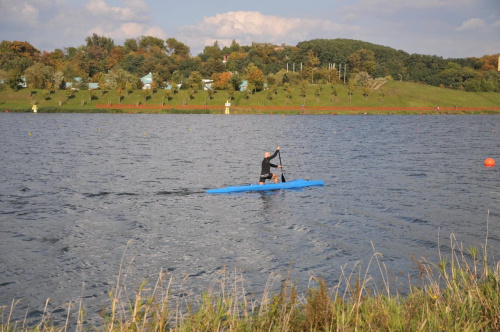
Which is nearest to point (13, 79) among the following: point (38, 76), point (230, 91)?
point (38, 76)

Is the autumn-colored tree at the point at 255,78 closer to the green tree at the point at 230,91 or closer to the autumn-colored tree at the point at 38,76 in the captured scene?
the green tree at the point at 230,91

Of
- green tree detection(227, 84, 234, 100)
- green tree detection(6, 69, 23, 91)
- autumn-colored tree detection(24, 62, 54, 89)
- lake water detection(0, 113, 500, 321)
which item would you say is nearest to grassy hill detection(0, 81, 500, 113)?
green tree detection(227, 84, 234, 100)

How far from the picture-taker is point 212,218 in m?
22.4

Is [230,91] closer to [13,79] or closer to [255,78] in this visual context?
[255,78]

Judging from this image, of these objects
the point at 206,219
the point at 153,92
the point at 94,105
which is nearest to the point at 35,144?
the point at 206,219

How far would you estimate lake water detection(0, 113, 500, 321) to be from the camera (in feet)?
50.8

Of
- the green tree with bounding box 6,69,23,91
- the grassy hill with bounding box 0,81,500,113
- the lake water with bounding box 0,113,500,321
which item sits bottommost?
the lake water with bounding box 0,113,500,321

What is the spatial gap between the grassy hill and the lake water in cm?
9493

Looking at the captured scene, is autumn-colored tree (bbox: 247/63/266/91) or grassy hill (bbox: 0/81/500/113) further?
autumn-colored tree (bbox: 247/63/266/91)

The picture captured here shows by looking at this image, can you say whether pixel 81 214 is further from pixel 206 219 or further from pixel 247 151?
pixel 247 151

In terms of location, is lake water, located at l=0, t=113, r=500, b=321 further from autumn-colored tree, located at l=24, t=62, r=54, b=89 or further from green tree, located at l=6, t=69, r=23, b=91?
autumn-colored tree, located at l=24, t=62, r=54, b=89

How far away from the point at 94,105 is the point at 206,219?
122268mm

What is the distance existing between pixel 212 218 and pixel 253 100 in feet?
419

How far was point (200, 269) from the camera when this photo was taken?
15.7 m
